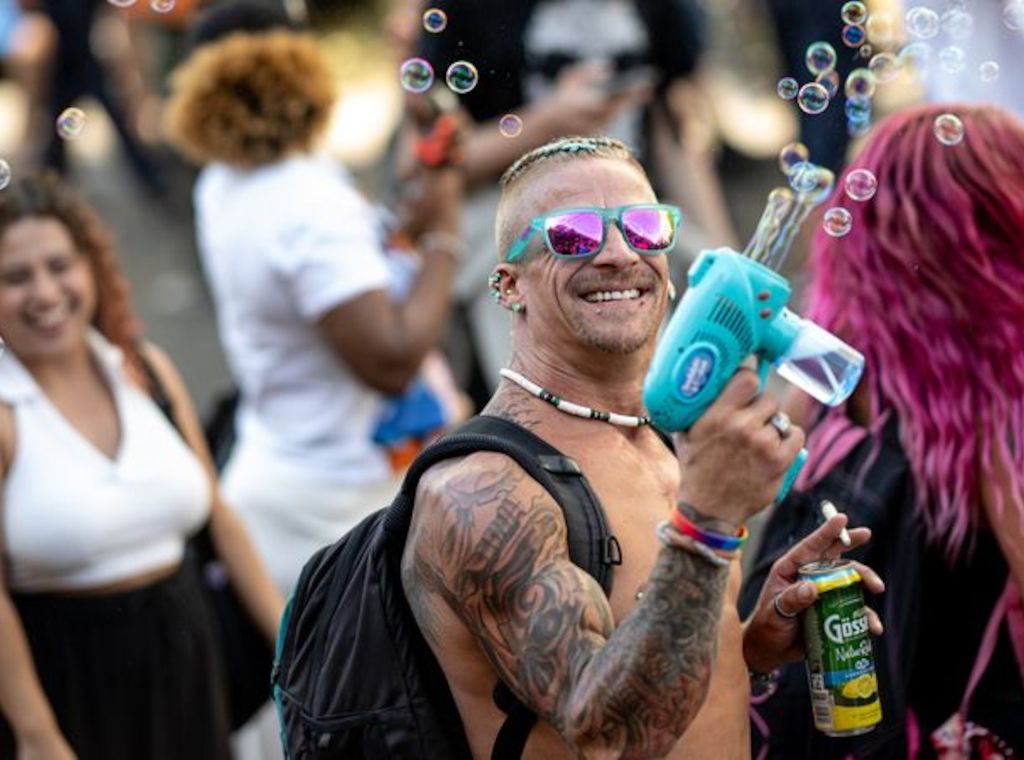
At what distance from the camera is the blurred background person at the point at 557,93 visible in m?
5.22

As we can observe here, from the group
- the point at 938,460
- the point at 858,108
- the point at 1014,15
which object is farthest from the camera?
the point at 1014,15

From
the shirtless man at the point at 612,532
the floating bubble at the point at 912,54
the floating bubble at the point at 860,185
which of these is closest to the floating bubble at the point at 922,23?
the floating bubble at the point at 912,54

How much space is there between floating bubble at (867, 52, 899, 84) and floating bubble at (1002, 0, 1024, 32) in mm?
1176

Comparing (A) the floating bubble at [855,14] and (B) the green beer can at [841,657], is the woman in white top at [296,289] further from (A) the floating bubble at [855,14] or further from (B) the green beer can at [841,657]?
(B) the green beer can at [841,657]

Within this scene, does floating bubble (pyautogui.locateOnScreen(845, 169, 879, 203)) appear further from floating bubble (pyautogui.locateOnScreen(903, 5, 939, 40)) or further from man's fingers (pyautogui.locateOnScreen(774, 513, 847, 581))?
man's fingers (pyautogui.locateOnScreen(774, 513, 847, 581))

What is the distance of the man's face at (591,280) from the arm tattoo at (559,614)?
26cm

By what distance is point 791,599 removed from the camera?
276 centimetres

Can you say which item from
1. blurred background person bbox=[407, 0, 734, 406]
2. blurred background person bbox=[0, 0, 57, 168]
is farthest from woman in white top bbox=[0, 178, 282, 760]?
blurred background person bbox=[0, 0, 57, 168]

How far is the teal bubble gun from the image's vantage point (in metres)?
2.30

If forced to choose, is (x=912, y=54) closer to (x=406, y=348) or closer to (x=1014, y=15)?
(x=1014, y=15)

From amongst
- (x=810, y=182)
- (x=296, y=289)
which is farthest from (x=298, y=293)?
(x=810, y=182)

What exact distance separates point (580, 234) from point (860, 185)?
0.92m

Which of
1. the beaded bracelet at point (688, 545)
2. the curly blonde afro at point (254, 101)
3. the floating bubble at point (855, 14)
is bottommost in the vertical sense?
Result: the beaded bracelet at point (688, 545)

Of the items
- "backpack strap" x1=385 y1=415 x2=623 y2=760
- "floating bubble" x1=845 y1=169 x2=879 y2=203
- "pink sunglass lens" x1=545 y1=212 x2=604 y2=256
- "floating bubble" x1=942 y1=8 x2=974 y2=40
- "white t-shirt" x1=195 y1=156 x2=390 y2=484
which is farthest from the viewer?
"white t-shirt" x1=195 y1=156 x2=390 y2=484
